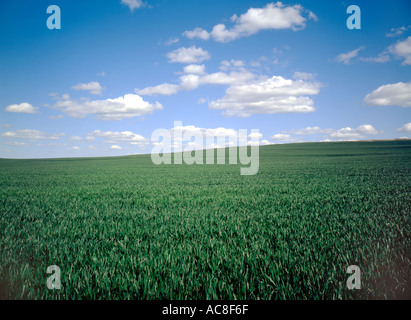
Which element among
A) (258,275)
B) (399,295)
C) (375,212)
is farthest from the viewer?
(375,212)

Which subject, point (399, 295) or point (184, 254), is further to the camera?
point (184, 254)

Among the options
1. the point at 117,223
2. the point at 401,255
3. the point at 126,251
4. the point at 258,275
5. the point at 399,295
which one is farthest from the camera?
the point at 117,223

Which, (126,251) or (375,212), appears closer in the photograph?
(126,251)

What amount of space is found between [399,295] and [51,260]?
4768 mm

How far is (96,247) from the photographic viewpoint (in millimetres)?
4172

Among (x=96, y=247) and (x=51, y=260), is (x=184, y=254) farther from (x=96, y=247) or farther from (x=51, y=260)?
(x=51, y=260)

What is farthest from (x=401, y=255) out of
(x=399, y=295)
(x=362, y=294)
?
(x=362, y=294)

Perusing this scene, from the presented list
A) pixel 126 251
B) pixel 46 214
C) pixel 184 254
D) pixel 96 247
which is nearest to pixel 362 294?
pixel 184 254

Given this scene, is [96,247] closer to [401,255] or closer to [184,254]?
[184,254]

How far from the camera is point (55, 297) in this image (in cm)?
272

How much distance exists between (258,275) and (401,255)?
2.39 m
